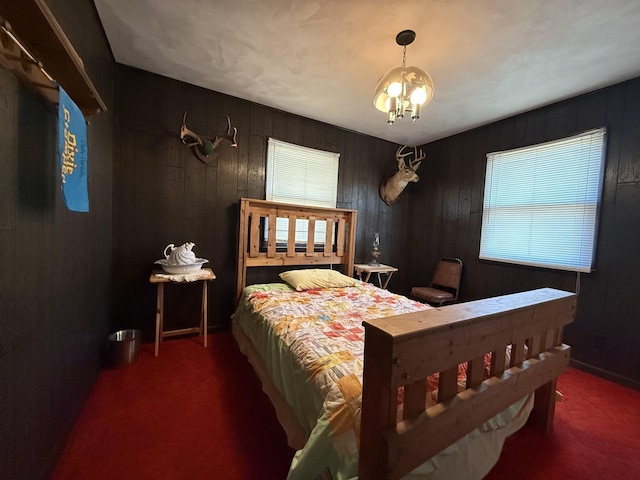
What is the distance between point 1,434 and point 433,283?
384 cm

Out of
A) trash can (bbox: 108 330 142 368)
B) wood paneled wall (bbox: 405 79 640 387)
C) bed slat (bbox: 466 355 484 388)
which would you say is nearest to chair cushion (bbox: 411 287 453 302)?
wood paneled wall (bbox: 405 79 640 387)

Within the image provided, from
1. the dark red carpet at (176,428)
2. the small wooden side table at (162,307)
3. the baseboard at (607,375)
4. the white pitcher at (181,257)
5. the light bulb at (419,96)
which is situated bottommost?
the dark red carpet at (176,428)

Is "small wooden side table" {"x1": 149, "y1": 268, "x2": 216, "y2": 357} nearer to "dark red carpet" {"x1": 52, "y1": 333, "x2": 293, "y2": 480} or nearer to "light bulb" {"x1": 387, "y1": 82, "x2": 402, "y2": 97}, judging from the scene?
"dark red carpet" {"x1": 52, "y1": 333, "x2": 293, "y2": 480}

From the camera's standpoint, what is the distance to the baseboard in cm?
208

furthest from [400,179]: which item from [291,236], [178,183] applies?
[178,183]

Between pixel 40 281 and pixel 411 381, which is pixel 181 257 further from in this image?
pixel 411 381

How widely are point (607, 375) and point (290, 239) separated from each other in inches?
129

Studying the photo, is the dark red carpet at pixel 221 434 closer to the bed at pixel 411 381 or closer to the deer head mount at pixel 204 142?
the bed at pixel 411 381

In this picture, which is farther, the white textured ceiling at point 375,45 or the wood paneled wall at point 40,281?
the white textured ceiling at point 375,45

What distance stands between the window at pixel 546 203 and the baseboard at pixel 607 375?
909mm

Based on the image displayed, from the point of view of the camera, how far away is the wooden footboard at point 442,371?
33.3 inches

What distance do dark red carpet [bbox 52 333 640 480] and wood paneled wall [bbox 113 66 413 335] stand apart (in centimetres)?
75

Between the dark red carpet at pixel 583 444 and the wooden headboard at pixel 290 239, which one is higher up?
the wooden headboard at pixel 290 239

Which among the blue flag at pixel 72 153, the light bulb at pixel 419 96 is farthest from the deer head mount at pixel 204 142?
the light bulb at pixel 419 96
